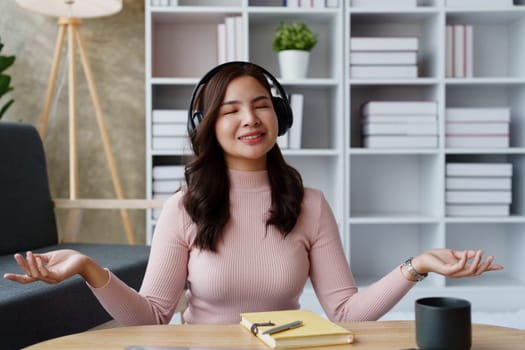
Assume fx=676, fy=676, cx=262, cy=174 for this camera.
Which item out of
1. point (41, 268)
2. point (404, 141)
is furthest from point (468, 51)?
point (41, 268)

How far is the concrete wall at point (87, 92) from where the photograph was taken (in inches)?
142

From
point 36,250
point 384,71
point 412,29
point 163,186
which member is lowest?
point 36,250

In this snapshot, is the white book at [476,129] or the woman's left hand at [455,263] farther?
the white book at [476,129]

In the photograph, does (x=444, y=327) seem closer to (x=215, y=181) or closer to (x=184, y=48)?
(x=215, y=181)

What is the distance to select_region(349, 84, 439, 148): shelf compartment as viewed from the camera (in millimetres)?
3602

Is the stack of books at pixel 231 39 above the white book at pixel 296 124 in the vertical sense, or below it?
above

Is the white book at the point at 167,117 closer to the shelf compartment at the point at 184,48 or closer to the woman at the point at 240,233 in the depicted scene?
the shelf compartment at the point at 184,48

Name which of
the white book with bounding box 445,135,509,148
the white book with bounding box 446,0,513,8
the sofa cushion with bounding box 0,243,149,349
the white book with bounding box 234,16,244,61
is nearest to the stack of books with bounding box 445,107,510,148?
the white book with bounding box 445,135,509,148

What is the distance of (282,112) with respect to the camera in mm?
1596

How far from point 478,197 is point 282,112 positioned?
203 centimetres

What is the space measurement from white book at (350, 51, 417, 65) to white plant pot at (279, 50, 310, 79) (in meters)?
0.25

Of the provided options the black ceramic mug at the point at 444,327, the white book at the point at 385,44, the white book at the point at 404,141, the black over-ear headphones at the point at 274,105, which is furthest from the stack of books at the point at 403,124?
the black ceramic mug at the point at 444,327

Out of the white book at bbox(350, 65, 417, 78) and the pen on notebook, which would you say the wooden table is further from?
the white book at bbox(350, 65, 417, 78)

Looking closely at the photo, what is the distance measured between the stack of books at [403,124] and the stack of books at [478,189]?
19 cm
